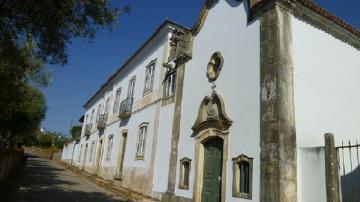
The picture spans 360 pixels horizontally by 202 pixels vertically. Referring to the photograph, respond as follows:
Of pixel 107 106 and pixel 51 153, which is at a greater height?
pixel 107 106

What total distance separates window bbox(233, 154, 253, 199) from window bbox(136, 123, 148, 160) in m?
6.70

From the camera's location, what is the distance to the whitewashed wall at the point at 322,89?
25.1ft

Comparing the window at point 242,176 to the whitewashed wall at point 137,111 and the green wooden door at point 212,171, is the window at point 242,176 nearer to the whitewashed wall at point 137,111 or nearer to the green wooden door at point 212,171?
the green wooden door at point 212,171

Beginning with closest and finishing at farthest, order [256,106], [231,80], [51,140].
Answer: [256,106]
[231,80]
[51,140]

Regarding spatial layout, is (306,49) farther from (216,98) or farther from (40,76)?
(40,76)

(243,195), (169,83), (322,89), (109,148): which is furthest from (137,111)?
(322,89)

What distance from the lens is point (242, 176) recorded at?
798cm

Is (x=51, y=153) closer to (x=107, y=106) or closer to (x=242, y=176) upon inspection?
(x=107, y=106)

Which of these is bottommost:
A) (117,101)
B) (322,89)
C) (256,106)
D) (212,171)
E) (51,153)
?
(212,171)

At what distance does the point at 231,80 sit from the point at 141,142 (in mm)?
7003

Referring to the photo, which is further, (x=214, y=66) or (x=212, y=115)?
(x=214, y=66)

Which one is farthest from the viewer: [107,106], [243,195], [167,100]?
[107,106]

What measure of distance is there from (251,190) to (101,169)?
15.0 m

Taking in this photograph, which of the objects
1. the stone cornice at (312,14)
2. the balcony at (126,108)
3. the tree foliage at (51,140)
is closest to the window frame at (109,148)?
the balcony at (126,108)
